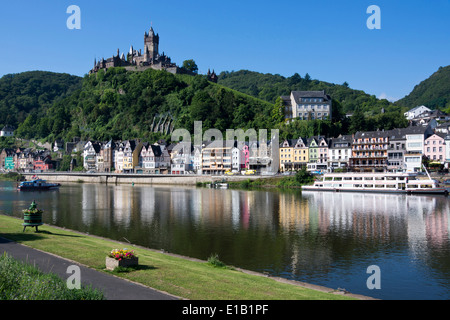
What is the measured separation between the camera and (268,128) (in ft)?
382

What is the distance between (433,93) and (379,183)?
132m

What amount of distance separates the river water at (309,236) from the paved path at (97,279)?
30.4 feet

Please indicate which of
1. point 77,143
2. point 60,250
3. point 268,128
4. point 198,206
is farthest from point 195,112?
point 60,250

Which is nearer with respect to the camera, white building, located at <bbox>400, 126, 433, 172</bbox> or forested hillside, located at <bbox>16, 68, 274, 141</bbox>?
white building, located at <bbox>400, 126, 433, 172</bbox>

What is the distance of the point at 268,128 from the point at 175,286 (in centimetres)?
10511

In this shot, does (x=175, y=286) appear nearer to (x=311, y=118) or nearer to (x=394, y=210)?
(x=394, y=210)

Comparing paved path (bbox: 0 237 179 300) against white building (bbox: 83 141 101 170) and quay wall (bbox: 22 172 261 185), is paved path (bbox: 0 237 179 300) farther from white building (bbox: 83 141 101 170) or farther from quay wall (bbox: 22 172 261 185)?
Answer: white building (bbox: 83 141 101 170)

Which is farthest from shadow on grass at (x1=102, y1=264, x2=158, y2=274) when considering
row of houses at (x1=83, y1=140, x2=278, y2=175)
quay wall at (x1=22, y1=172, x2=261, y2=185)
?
row of houses at (x1=83, y1=140, x2=278, y2=175)

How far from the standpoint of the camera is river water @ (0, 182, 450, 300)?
19.9m

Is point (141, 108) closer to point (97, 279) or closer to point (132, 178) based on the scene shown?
point (132, 178)

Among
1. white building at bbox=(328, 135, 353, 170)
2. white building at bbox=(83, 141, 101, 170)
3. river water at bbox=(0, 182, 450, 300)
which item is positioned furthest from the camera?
white building at bbox=(83, 141, 101, 170)

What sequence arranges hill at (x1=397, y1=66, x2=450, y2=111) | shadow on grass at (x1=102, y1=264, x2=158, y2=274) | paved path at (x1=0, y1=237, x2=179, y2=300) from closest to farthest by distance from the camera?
1. paved path at (x1=0, y1=237, x2=179, y2=300)
2. shadow on grass at (x1=102, y1=264, x2=158, y2=274)
3. hill at (x1=397, y1=66, x2=450, y2=111)

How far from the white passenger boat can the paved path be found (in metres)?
64.0

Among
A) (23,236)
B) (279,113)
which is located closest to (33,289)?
(23,236)
